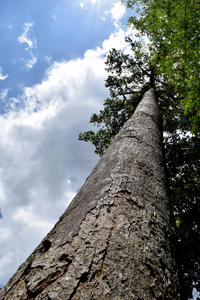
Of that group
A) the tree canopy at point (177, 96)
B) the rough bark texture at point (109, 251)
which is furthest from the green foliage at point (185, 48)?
the rough bark texture at point (109, 251)

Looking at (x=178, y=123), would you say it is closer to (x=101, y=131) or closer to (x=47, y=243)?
(x=101, y=131)

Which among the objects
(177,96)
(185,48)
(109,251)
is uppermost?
(177,96)

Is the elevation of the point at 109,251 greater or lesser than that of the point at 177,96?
lesser

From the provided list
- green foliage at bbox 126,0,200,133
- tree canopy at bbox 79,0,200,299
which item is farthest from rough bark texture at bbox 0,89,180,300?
green foliage at bbox 126,0,200,133

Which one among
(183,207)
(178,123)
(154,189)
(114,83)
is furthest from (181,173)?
(154,189)

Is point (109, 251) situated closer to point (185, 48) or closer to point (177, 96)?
point (185, 48)

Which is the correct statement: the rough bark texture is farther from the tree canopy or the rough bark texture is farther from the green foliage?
the green foliage

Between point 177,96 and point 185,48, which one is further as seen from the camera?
point 177,96

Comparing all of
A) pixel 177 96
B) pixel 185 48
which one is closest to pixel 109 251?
pixel 185 48

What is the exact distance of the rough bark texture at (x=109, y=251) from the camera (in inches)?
26.7

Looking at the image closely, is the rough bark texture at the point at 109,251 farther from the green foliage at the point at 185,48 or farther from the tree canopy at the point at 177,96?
the green foliage at the point at 185,48

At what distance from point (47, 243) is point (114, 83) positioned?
9.85m

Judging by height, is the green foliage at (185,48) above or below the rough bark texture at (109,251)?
above

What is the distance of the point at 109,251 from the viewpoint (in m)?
0.79
